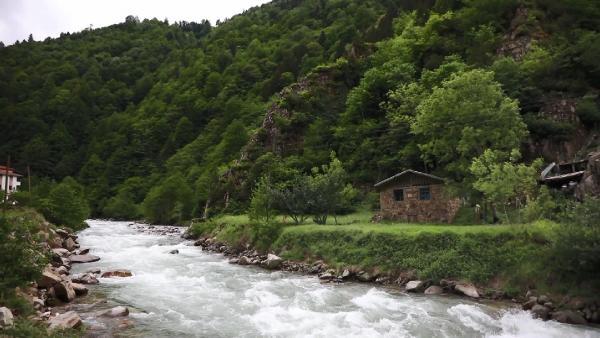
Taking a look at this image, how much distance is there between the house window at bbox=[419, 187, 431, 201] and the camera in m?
34.9

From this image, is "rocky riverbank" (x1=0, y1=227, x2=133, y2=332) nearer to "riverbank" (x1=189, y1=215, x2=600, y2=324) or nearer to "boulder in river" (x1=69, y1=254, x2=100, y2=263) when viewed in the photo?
"boulder in river" (x1=69, y1=254, x2=100, y2=263)

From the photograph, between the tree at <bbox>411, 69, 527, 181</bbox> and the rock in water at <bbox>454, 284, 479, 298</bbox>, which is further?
the tree at <bbox>411, 69, 527, 181</bbox>

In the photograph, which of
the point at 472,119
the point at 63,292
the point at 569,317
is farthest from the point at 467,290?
the point at 63,292

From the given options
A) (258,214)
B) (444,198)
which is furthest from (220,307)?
(444,198)

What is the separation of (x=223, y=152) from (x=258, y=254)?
63.1 metres

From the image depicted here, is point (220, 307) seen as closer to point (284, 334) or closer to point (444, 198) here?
point (284, 334)

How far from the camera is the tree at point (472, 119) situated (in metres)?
31.6

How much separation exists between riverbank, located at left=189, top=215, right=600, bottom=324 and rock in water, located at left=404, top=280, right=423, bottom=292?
0.18 feet

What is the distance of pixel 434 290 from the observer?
20.7 m

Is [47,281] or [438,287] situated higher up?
[47,281]

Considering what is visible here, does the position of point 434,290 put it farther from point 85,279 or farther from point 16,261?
point 85,279

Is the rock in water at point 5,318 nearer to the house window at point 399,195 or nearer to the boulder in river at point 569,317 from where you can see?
the boulder in river at point 569,317

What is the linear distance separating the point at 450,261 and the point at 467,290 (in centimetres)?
203

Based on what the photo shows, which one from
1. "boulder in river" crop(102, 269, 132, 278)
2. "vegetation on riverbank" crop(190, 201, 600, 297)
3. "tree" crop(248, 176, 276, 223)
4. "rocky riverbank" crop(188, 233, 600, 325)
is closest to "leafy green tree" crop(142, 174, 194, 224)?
"tree" crop(248, 176, 276, 223)
